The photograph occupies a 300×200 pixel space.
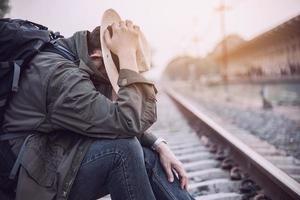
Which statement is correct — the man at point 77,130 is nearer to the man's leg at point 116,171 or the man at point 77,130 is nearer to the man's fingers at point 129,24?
the man's leg at point 116,171

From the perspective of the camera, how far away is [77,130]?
181 centimetres

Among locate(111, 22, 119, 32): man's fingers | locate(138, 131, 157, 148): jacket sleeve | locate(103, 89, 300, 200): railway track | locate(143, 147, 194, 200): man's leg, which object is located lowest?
locate(103, 89, 300, 200): railway track

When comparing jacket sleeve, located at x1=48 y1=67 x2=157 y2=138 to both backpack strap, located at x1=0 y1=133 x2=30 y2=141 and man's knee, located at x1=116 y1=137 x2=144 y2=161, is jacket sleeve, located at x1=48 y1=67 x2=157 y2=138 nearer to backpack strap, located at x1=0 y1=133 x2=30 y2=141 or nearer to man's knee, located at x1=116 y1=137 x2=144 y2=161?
man's knee, located at x1=116 y1=137 x2=144 y2=161

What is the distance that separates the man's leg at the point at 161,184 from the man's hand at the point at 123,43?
501 millimetres

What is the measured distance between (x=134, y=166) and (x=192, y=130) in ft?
16.2

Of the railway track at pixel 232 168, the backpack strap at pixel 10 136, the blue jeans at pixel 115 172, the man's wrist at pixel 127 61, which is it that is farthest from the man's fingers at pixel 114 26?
the railway track at pixel 232 168

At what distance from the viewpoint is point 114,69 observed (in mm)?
2096

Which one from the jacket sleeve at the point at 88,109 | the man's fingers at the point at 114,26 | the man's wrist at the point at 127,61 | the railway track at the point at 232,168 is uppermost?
the man's fingers at the point at 114,26

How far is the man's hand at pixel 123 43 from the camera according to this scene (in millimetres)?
2059

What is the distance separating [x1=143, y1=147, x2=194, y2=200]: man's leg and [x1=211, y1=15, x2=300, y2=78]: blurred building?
1627 centimetres

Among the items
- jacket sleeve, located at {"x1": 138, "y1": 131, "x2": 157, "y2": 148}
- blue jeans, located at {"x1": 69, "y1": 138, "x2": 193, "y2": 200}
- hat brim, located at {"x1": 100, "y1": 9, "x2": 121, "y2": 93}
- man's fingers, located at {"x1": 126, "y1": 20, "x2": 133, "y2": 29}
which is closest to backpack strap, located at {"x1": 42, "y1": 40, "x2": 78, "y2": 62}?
hat brim, located at {"x1": 100, "y1": 9, "x2": 121, "y2": 93}

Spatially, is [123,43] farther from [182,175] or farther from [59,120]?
[182,175]

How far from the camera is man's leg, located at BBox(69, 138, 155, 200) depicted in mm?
1845

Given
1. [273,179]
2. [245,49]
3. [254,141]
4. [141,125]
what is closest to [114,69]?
[141,125]
